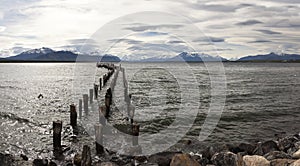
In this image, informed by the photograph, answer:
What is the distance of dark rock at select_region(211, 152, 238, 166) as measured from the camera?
9.69m

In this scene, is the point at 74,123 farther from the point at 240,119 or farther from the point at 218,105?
the point at 218,105

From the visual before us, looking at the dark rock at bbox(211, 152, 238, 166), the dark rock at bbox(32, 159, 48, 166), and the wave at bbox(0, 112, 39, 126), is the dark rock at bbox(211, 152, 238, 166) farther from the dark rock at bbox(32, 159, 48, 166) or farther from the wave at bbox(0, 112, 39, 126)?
the wave at bbox(0, 112, 39, 126)

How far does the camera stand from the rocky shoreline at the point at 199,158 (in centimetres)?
909

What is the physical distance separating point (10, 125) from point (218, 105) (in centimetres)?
1685

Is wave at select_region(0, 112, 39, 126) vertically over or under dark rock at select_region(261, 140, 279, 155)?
under

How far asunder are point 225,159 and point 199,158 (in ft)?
4.54

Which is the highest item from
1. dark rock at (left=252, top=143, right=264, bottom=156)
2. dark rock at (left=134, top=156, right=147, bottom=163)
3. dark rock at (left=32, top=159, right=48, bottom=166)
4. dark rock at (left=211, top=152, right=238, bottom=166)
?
dark rock at (left=211, top=152, right=238, bottom=166)

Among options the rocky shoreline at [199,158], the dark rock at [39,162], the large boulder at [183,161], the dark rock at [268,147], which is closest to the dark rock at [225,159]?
the rocky shoreline at [199,158]

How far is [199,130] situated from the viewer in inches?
678

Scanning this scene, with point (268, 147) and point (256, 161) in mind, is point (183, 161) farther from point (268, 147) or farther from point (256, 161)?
point (268, 147)

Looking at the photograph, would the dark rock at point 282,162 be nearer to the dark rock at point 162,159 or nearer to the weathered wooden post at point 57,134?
the dark rock at point 162,159

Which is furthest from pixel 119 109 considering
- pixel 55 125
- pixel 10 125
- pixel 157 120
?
pixel 55 125

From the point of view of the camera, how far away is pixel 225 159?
32.4ft

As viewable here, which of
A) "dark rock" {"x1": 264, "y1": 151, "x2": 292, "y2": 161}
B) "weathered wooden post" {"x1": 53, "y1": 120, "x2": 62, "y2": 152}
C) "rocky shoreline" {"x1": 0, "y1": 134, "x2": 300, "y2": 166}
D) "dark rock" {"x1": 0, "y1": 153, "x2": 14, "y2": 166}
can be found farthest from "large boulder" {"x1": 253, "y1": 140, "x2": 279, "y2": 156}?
"dark rock" {"x1": 0, "y1": 153, "x2": 14, "y2": 166}
